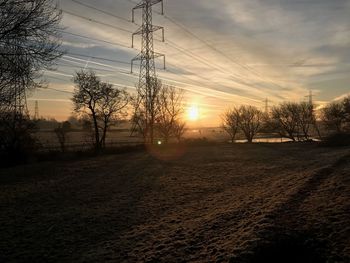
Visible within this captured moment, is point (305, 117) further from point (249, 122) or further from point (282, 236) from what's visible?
point (282, 236)

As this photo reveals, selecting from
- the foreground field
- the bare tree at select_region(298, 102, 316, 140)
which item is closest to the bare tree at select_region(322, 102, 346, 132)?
the bare tree at select_region(298, 102, 316, 140)

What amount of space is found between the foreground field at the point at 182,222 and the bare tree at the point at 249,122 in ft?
306

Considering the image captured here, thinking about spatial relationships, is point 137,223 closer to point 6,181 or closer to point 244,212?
point 244,212

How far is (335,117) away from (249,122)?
80.7 ft

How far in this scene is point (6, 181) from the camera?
2219 cm

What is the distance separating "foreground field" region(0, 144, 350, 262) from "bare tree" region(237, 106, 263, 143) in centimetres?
9315

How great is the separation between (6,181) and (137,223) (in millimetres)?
14093

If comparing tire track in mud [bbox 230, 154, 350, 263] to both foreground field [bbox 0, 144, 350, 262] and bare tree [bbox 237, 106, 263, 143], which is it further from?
bare tree [bbox 237, 106, 263, 143]

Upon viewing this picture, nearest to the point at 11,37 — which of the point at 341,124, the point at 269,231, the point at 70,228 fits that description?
the point at 70,228

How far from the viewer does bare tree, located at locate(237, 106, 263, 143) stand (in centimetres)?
11024

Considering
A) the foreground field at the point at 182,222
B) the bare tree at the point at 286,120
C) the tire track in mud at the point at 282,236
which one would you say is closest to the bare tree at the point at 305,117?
the bare tree at the point at 286,120

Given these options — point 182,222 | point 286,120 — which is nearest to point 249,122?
point 286,120

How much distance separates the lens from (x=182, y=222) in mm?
11062

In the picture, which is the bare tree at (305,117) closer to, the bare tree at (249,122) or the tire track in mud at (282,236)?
the bare tree at (249,122)
